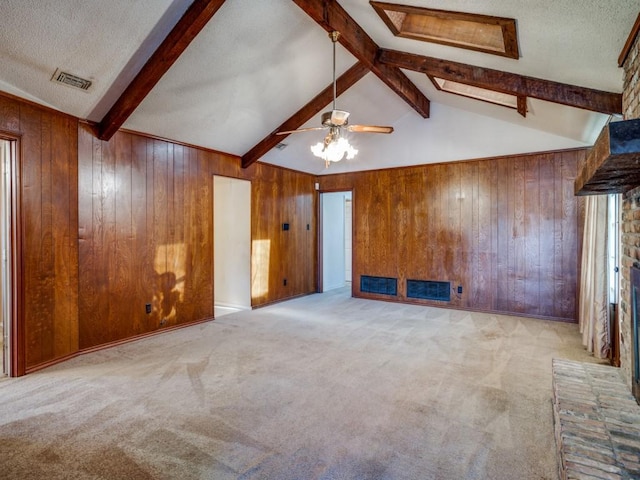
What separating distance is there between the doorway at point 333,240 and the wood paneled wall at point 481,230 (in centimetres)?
94

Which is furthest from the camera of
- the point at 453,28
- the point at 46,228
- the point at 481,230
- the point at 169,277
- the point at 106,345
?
the point at 481,230

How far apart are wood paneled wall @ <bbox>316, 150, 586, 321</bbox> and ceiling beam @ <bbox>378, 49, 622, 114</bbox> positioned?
7.14 ft

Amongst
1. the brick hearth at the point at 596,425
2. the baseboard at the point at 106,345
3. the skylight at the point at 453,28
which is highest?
the skylight at the point at 453,28

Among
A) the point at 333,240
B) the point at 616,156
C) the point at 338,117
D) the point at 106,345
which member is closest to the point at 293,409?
the point at 616,156

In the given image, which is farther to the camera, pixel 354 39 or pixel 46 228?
pixel 354 39

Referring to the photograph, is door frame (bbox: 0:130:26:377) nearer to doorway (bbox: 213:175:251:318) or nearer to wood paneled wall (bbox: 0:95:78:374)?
wood paneled wall (bbox: 0:95:78:374)

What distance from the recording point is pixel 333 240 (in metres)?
8.13

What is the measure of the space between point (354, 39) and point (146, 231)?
3438 mm

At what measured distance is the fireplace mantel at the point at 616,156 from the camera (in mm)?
1425

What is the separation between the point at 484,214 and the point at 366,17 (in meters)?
3.68

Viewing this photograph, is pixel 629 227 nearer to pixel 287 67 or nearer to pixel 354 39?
pixel 354 39

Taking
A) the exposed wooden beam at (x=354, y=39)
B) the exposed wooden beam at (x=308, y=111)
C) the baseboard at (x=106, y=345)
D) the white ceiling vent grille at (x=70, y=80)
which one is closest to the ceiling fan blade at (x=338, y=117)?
the exposed wooden beam at (x=354, y=39)

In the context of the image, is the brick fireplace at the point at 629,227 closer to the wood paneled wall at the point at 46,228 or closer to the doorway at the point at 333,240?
the wood paneled wall at the point at 46,228

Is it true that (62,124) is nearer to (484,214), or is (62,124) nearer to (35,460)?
(35,460)
